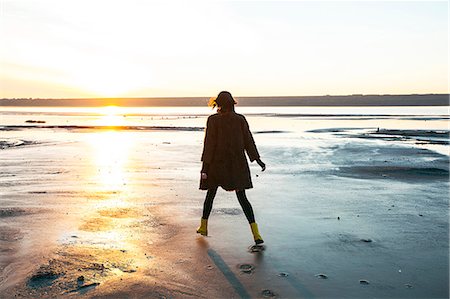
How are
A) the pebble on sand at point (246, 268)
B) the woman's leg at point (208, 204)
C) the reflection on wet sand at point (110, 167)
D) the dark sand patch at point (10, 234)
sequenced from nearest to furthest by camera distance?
the pebble on sand at point (246, 268), the dark sand patch at point (10, 234), the woman's leg at point (208, 204), the reflection on wet sand at point (110, 167)

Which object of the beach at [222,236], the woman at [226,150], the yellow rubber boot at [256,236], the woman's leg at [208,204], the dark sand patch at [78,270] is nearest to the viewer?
the dark sand patch at [78,270]

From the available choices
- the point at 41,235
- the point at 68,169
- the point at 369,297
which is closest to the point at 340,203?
the point at 369,297

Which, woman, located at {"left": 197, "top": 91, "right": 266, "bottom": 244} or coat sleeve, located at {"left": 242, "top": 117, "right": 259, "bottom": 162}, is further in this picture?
coat sleeve, located at {"left": 242, "top": 117, "right": 259, "bottom": 162}

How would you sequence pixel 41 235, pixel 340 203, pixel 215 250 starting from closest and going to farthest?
1. pixel 215 250
2. pixel 41 235
3. pixel 340 203

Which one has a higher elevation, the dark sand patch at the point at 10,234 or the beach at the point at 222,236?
the dark sand patch at the point at 10,234

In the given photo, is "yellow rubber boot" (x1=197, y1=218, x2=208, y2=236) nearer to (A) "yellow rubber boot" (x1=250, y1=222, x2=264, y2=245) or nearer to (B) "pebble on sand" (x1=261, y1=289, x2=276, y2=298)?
(A) "yellow rubber boot" (x1=250, y1=222, x2=264, y2=245)

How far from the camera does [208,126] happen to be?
21.0 feet

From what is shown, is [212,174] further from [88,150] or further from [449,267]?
[88,150]

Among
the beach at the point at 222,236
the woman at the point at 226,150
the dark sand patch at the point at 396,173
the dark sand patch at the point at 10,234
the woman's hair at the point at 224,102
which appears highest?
the woman's hair at the point at 224,102

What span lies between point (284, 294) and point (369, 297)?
81 centimetres

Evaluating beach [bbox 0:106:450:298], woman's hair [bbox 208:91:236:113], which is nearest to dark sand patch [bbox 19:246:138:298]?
beach [bbox 0:106:450:298]

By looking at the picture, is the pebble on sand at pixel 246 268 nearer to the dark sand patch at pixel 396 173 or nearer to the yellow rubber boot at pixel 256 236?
the yellow rubber boot at pixel 256 236

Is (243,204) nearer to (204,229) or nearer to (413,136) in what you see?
(204,229)

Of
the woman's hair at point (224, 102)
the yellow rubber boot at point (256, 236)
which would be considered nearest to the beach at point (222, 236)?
the yellow rubber boot at point (256, 236)
